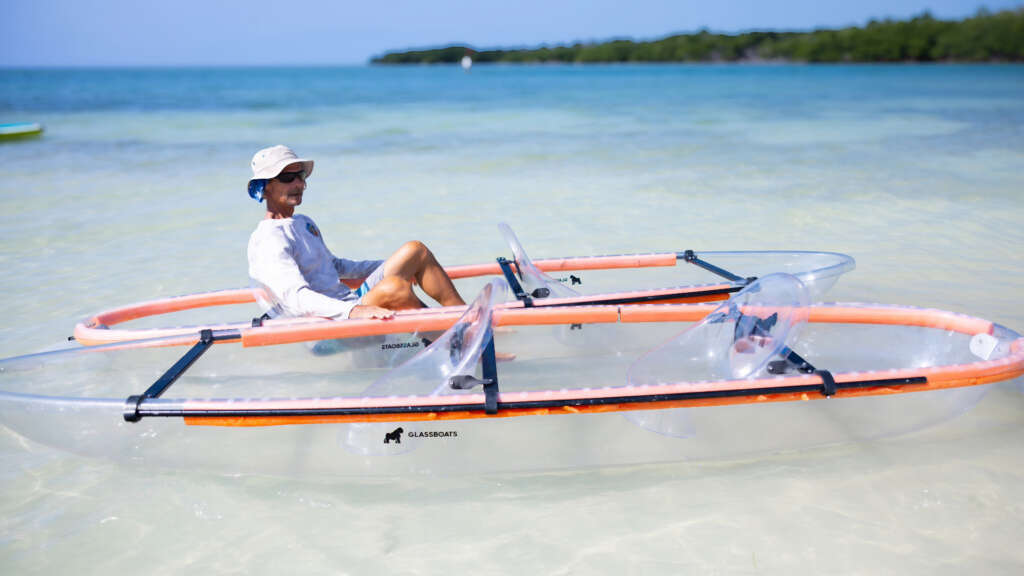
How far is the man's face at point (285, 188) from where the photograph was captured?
135 inches

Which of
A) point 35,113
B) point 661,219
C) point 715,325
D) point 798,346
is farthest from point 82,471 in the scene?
point 35,113

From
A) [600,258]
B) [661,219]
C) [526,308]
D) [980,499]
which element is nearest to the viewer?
[980,499]

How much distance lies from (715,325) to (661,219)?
4419mm

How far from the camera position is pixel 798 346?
12.5 feet

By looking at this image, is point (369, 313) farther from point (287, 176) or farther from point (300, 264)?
point (287, 176)

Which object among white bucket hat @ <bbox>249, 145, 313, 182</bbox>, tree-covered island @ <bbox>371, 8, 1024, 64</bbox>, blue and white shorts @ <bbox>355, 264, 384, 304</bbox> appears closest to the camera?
white bucket hat @ <bbox>249, 145, 313, 182</bbox>

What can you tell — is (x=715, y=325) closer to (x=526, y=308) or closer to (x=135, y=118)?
(x=526, y=308)

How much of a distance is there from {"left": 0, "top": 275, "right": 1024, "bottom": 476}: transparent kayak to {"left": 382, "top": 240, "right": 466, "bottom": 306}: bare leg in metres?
0.35

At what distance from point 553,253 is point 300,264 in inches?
123

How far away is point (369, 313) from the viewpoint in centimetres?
337

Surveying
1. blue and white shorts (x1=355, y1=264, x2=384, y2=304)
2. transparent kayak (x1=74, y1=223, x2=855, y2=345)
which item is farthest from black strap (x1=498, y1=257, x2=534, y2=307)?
blue and white shorts (x1=355, y1=264, x2=384, y2=304)

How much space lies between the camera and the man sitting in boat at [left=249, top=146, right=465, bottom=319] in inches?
133

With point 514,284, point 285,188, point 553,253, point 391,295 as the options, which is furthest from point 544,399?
point 553,253

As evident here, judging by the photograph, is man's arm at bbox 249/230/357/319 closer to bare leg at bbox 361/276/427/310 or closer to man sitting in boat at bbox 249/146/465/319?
man sitting in boat at bbox 249/146/465/319
